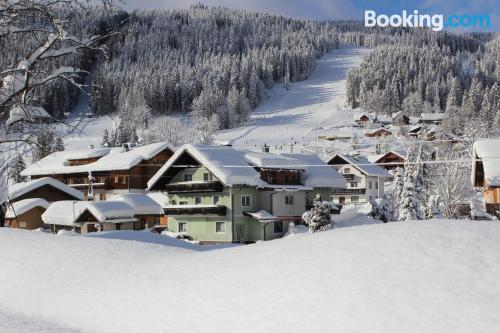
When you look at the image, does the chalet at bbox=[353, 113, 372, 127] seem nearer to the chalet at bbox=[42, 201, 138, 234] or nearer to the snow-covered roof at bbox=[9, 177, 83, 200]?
the snow-covered roof at bbox=[9, 177, 83, 200]

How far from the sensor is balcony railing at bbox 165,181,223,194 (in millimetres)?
42625

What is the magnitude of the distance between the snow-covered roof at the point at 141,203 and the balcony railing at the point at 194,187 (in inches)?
310

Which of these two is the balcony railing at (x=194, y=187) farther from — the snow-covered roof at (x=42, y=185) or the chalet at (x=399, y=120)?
the chalet at (x=399, y=120)

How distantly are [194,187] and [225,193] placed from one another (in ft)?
7.74

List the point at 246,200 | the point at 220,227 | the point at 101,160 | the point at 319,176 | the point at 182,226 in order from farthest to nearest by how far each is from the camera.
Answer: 1. the point at 101,160
2. the point at 319,176
3. the point at 182,226
4. the point at 246,200
5. the point at 220,227

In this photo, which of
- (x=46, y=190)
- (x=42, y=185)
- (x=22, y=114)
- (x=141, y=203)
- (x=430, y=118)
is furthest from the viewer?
(x=430, y=118)

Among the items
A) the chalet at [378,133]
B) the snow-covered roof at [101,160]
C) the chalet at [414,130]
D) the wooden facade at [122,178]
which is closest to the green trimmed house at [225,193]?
the snow-covered roof at [101,160]

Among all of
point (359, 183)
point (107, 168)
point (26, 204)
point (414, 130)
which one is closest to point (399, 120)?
point (414, 130)

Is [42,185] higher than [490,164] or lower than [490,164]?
lower

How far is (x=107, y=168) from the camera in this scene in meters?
62.3

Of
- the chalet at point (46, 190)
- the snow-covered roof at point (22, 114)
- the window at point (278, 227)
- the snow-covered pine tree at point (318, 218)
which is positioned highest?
the snow-covered roof at point (22, 114)

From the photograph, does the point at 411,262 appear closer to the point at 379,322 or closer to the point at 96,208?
the point at 379,322

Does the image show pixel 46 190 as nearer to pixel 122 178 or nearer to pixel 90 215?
pixel 90 215

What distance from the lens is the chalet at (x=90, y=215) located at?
153 feet
